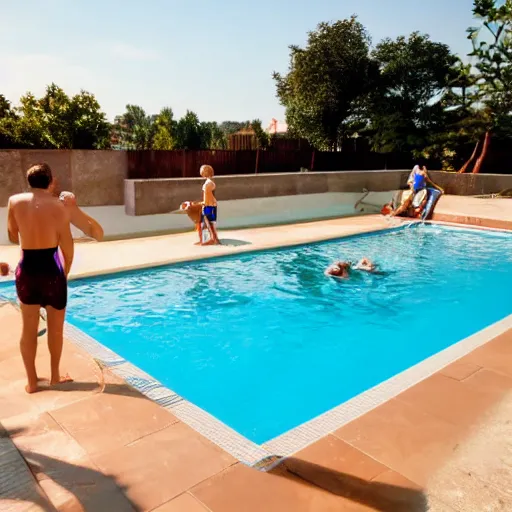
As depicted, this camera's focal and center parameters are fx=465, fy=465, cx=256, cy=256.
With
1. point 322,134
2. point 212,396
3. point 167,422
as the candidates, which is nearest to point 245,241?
point 212,396

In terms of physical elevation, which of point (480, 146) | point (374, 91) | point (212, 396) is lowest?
point (212, 396)

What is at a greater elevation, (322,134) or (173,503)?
(322,134)

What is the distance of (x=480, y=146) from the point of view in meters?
24.5

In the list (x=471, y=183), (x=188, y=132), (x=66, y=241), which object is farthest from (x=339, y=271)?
(x=188, y=132)

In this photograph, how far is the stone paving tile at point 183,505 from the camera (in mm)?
2719

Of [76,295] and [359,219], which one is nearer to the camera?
[76,295]

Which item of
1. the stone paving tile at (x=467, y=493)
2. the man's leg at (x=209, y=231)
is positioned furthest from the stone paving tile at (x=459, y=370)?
the man's leg at (x=209, y=231)

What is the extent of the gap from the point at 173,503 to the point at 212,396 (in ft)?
8.42

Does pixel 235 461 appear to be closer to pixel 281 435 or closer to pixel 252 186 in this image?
Result: pixel 281 435

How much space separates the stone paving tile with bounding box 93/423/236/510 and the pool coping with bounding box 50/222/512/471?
17cm

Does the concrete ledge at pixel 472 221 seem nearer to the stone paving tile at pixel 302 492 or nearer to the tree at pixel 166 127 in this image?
the stone paving tile at pixel 302 492

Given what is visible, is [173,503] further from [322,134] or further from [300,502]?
[322,134]

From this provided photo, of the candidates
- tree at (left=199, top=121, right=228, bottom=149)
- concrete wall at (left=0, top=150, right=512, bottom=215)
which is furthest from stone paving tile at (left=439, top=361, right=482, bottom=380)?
tree at (left=199, top=121, right=228, bottom=149)

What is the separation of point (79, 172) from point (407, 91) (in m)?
20.8
